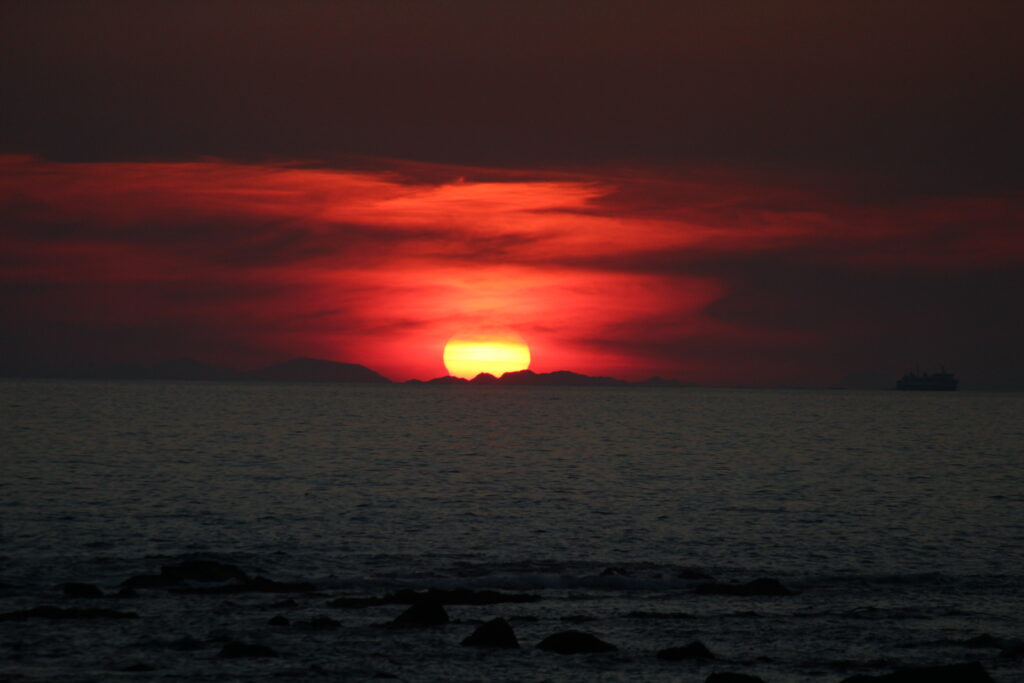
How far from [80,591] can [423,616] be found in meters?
10.7

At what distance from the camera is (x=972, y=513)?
176 feet

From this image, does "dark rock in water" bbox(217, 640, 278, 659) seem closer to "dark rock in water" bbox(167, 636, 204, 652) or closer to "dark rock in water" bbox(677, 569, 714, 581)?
"dark rock in water" bbox(167, 636, 204, 652)

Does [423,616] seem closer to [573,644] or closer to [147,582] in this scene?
[573,644]

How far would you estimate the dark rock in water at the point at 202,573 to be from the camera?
3194 centimetres

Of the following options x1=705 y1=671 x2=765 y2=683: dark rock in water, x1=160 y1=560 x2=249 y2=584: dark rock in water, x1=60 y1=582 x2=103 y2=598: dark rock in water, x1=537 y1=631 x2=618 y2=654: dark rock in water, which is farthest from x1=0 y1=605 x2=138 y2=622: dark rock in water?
x1=705 y1=671 x2=765 y2=683: dark rock in water

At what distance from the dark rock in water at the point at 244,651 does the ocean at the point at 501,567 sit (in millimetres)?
51

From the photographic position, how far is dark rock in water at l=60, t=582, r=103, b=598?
29.4 meters

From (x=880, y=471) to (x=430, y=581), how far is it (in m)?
59.6

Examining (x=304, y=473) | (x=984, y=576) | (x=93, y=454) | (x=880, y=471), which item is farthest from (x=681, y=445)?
(x=984, y=576)

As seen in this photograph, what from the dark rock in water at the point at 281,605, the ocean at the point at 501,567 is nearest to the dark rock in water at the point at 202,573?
the ocean at the point at 501,567

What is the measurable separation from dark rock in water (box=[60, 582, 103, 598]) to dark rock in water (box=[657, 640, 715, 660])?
1687cm

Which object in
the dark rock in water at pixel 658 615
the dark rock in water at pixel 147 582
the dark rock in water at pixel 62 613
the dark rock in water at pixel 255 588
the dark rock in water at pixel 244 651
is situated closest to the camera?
the dark rock in water at pixel 244 651

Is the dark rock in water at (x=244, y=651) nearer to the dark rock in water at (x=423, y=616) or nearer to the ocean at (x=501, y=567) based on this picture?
the ocean at (x=501, y=567)

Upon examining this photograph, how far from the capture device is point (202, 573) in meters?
32.2
